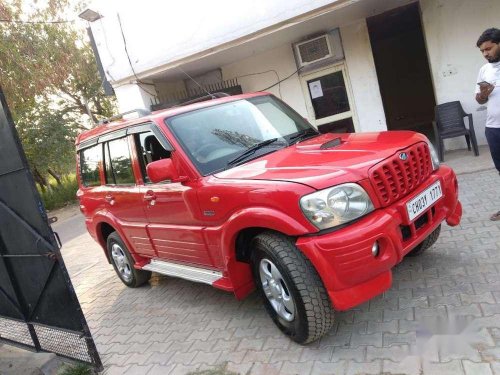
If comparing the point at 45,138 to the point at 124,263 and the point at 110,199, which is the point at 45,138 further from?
the point at 110,199

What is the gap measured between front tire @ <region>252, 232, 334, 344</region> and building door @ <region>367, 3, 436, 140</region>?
36.4ft

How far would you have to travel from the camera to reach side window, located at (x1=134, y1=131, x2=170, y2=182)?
380cm

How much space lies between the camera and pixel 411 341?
272 cm

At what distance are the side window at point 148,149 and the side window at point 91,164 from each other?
1.01 m

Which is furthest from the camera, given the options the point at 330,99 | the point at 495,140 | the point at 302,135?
the point at 330,99

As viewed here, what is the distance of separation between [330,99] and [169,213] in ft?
19.0

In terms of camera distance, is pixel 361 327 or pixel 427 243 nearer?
pixel 361 327

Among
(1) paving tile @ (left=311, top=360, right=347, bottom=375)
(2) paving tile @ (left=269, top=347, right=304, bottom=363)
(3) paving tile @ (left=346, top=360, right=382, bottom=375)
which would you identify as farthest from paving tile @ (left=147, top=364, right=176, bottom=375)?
(3) paving tile @ (left=346, top=360, right=382, bottom=375)

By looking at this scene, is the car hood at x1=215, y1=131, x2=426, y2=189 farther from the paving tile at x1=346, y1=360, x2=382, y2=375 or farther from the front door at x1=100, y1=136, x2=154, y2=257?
the front door at x1=100, y1=136, x2=154, y2=257

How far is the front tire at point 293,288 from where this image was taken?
2691 mm

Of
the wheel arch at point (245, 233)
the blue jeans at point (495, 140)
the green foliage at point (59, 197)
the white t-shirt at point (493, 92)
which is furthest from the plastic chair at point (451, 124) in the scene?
the green foliage at point (59, 197)

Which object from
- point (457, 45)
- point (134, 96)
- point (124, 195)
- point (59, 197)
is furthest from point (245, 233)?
point (59, 197)

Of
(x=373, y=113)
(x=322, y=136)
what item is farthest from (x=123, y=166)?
(x=373, y=113)

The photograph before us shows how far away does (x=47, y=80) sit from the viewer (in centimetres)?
1387
